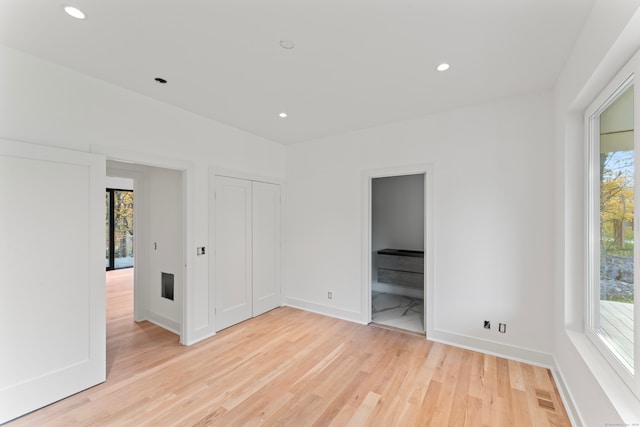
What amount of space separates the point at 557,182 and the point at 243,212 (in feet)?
11.8

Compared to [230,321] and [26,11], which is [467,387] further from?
[26,11]

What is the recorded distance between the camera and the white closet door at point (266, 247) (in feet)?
13.3

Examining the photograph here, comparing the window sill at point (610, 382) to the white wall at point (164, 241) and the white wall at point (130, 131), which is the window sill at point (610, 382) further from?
the white wall at point (164, 241)

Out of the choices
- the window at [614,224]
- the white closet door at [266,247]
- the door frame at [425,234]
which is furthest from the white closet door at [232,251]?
the window at [614,224]

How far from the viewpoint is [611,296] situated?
173 centimetres

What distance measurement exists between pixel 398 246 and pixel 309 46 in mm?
4339

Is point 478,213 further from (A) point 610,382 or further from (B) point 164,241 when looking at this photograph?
(B) point 164,241

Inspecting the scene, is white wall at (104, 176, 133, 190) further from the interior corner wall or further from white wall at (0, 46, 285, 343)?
white wall at (0, 46, 285, 343)

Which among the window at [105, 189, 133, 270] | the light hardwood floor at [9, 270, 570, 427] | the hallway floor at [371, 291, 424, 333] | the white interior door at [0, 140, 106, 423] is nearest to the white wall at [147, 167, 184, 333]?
the light hardwood floor at [9, 270, 570, 427]

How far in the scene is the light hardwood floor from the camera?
196cm

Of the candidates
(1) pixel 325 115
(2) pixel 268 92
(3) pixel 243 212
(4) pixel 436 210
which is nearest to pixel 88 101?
(2) pixel 268 92

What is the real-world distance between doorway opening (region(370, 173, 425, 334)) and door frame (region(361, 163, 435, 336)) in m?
0.69

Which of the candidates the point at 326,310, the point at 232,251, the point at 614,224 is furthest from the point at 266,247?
the point at 614,224

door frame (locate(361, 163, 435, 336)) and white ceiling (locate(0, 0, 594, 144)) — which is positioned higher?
white ceiling (locate(0, 0, 594, 144))
